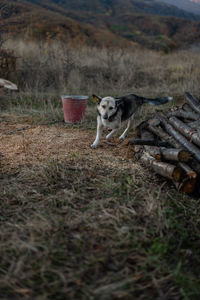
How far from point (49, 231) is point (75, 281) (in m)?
0.57

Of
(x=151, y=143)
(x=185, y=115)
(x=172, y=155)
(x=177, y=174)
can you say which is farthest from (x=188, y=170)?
(x=185, y=115)

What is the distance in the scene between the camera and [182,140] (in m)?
3.91

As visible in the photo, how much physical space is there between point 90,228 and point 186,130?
2436 millimetres

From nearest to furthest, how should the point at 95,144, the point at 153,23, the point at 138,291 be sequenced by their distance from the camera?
the point at 138,291
the point at 95,144
the point at 153,23

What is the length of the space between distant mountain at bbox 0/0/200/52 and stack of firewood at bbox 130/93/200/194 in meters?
10.1

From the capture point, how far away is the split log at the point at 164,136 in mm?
3980

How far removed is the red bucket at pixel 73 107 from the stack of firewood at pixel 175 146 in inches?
66.8

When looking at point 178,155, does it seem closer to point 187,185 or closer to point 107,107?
point 187,185

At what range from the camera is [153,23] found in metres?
33.0

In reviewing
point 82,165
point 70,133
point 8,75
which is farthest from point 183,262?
point 8,75

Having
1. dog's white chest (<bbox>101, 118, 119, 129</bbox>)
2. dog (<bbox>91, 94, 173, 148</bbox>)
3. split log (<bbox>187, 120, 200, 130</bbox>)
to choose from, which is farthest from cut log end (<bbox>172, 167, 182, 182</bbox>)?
dog's white chest (<bbox>101, 118, 119, 129</bbox>)

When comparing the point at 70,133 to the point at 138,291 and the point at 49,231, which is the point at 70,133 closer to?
the point at 49,231

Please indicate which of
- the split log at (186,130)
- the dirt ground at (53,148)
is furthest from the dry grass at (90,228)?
the split log at (186,130)

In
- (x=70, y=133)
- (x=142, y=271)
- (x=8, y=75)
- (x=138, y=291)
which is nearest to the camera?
(x=138, y=291)
